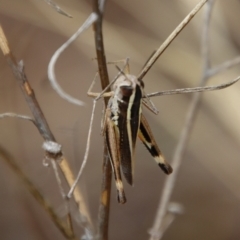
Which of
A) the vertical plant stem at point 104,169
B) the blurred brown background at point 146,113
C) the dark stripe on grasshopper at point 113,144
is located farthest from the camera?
the blurred brown background at point 146,113

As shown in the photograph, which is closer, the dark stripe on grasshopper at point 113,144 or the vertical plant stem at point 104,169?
the vertical plant stem at point 104,169

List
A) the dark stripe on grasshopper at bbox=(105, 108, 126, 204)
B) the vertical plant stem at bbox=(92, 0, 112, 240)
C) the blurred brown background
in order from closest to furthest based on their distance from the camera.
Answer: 1. the vertical plant stem at bbox=(92, 0, 112, 240)
2. the dark stripe on grasshopper at bbox=(105, 108, 126, 204)
3. the blurred brown background

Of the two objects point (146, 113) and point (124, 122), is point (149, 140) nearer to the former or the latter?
point (124, 122)

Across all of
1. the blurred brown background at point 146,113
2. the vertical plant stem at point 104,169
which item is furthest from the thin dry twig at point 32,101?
the blurred brown background at point 146,113

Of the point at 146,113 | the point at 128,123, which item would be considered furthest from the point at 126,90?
the point at 146,113

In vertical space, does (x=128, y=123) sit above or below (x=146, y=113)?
above

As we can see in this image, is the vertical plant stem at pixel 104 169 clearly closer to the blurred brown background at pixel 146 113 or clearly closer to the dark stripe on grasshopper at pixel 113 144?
the dark stripe on grasshopper at pixel 113 144

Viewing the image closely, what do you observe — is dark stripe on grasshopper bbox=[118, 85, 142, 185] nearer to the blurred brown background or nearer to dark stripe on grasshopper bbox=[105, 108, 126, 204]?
dark stripe on grasshopper bbox=[105, 108, 126, 204]

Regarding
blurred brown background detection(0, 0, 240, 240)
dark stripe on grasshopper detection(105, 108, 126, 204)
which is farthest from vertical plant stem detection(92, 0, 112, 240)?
blurred brown background detection(0, 0, 240, 240)
